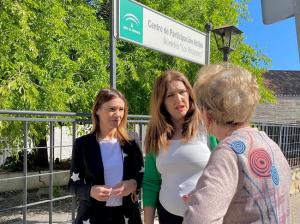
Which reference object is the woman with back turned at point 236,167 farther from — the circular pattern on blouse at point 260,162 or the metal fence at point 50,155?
the metal fence at point 50,155

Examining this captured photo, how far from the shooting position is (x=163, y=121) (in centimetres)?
A: 270

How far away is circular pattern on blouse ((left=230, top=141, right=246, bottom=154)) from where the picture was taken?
1446 millimetres

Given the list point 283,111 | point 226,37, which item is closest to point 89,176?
point 226,37

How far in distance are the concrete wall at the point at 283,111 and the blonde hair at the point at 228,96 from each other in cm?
3255

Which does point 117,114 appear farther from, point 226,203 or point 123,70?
point 123,70

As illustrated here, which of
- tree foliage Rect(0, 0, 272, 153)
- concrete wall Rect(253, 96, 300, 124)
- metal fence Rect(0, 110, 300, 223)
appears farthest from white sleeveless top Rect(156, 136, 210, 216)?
concrete wall Rect(253, 96, 300, 124)

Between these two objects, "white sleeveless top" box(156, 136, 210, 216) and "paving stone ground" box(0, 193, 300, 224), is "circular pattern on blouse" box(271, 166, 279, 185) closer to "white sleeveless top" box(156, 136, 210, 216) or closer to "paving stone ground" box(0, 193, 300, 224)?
"white sleeveless top" box(156, 136, 210, 216)

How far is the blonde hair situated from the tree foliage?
16.4 ft

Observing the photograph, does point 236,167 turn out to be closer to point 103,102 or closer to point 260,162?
point 260,162

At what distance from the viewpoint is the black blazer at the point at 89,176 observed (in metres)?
2.75

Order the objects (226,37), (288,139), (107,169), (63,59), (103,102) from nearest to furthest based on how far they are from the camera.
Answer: (107,169)
(103,102)
(226,37)
(63,59)
(288,139)

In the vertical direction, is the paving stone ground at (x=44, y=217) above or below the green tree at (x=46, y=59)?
below

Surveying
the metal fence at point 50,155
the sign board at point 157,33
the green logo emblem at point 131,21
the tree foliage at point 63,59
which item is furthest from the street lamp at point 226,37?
the green logo emblem at point 131,21

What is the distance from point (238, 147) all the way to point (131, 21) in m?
2.42
